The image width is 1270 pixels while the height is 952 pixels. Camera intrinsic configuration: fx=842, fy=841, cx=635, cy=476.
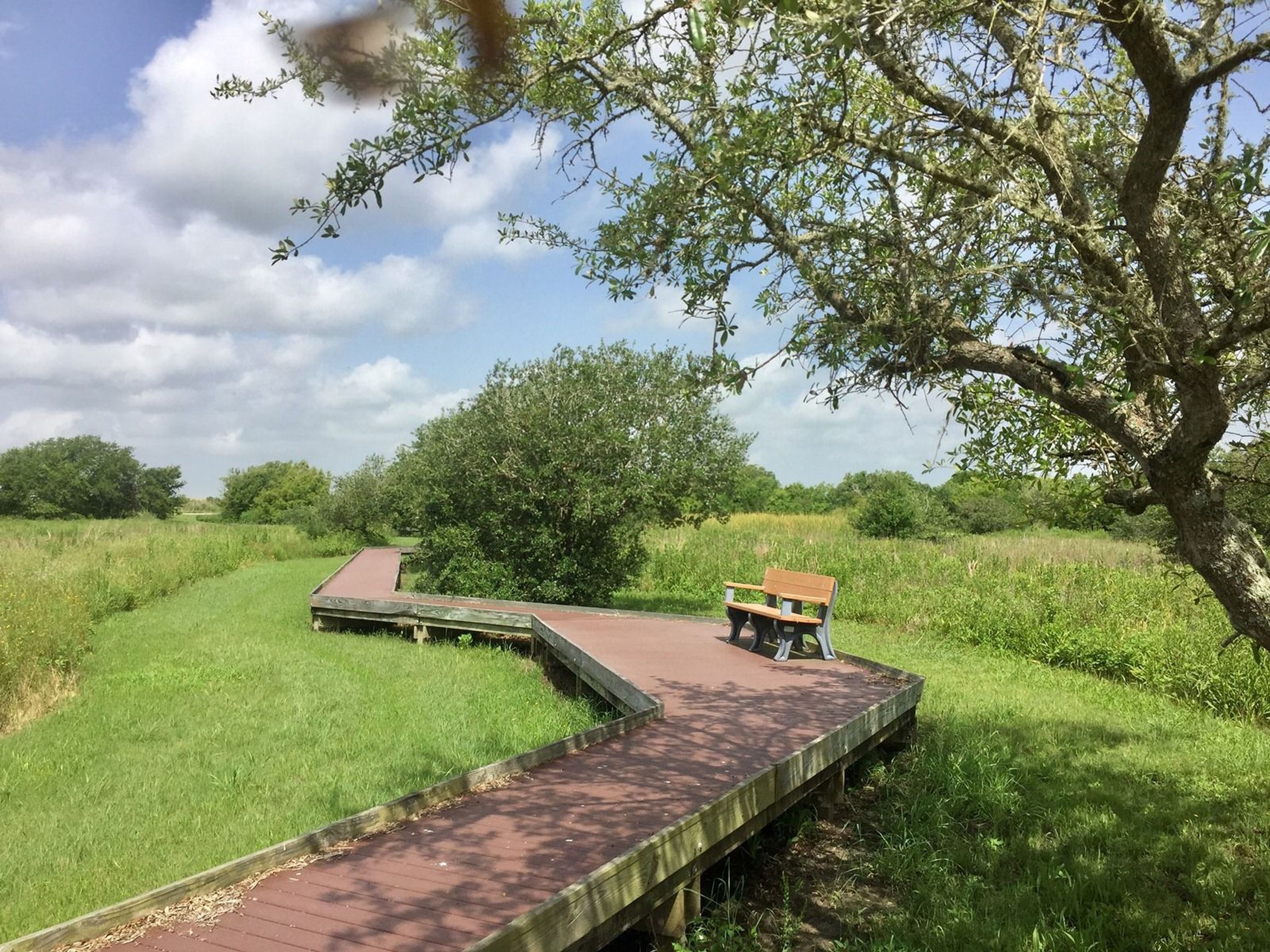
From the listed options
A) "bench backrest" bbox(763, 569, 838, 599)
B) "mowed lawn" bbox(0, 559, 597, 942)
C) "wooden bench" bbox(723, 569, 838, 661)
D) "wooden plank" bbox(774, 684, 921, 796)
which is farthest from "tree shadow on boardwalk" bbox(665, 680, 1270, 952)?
"mowed lawn" bbox(0, 559, 597, 942)

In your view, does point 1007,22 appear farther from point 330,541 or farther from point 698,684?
point 330,541

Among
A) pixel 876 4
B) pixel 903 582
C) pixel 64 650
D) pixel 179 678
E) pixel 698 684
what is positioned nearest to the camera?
pixel 876 4

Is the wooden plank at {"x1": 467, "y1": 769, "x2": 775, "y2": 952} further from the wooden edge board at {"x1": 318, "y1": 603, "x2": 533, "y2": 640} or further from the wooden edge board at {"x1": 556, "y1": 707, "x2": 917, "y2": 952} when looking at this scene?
the wooden edge board at {"x1": 318, "y1": 603, "x2": 533, "y2": 640}

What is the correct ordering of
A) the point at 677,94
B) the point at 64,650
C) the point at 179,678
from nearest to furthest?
the point at 677,94
the point at 179,678
the point at 64,650

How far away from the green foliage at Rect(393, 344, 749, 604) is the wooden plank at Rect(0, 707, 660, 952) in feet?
25.7

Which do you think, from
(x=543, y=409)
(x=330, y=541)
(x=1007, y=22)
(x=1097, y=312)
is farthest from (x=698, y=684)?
(x=330, y=541)

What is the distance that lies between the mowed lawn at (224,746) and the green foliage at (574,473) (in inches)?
97.9

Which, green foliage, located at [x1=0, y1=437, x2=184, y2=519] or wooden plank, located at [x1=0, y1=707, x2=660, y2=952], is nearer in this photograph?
wooden plank, located at [x1=0, y1=707, x2=660, y2=952]

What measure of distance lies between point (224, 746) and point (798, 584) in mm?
5766

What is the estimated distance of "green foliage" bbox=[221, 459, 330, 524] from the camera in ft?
209

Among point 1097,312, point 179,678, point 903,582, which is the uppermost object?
point 1097,312

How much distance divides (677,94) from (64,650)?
35.1 ft

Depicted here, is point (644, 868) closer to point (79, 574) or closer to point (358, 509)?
point (79, 574)

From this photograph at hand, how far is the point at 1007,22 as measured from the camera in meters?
3.97
